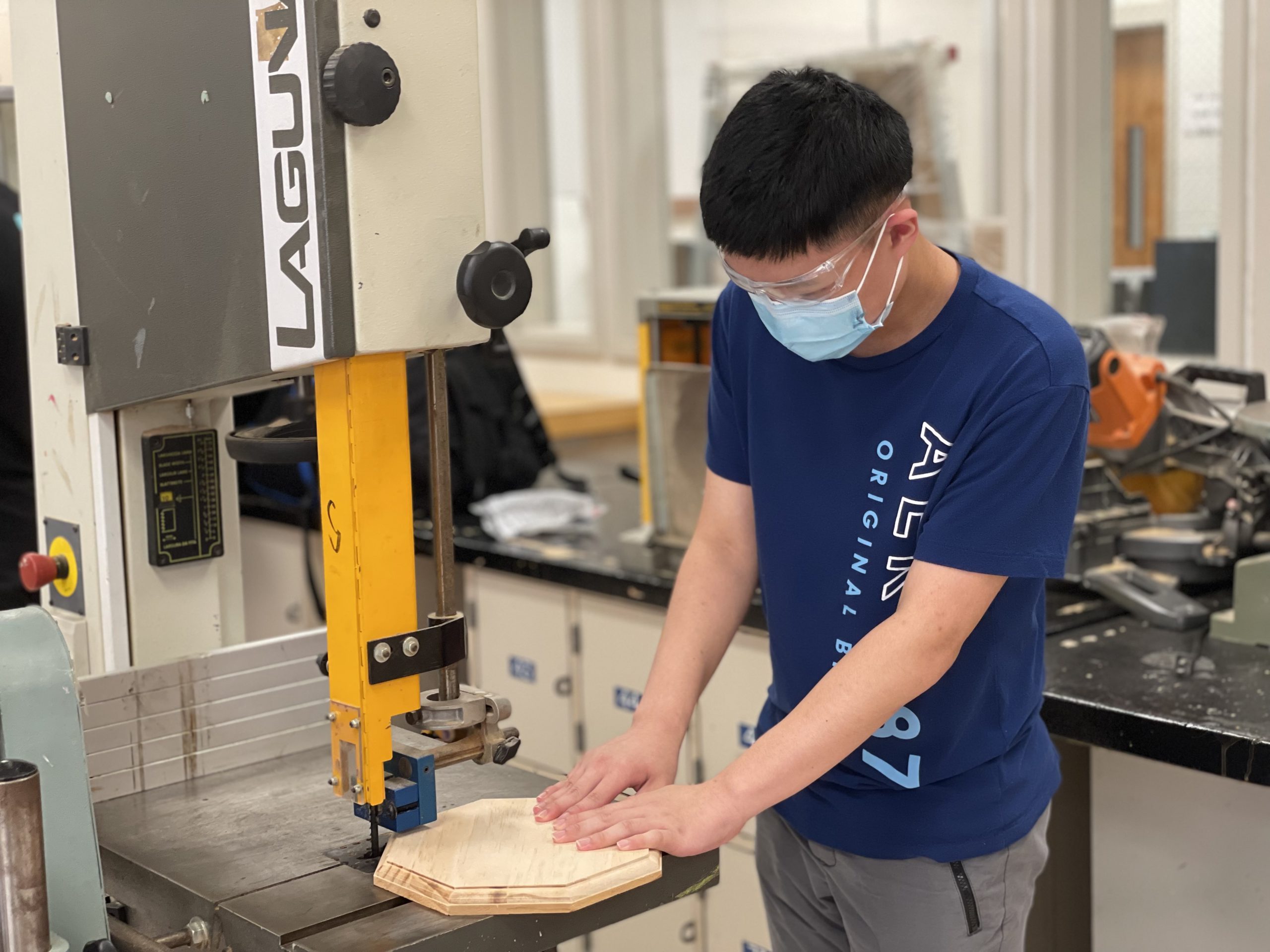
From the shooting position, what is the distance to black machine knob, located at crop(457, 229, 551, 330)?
108cm

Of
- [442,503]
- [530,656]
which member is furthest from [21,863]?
[530,656]

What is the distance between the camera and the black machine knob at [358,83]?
1.01 meters

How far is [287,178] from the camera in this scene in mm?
1055

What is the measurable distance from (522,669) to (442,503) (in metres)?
1.47

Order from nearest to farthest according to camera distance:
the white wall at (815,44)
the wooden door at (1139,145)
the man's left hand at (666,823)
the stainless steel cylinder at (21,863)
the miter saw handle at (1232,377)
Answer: the stainless steel cylinder at (21,863), the man's left hand at (666,823), the miter saw handle at (1232,377), the wooden door at (1139,145), the white wall at (815,44)

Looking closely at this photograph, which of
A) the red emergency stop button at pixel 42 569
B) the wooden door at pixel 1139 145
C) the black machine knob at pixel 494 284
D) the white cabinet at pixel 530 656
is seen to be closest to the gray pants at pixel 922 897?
the black machine knob at pixel 494 284

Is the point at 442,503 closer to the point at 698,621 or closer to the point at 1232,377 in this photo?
the point at 698,621

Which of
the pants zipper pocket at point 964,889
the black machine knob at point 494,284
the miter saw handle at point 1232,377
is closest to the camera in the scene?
the black machine knob at point 494,284

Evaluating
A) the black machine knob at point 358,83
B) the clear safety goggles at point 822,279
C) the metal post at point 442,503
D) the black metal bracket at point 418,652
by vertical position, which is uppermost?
the black machine knob at point 358,83

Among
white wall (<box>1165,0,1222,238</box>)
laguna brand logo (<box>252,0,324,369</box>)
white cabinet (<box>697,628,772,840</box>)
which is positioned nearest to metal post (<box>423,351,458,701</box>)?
laguna brand logo (<box>252,0,324,369</box>)

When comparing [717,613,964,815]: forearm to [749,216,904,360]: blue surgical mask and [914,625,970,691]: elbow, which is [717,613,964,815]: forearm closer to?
[914,625,970,691]: elbow

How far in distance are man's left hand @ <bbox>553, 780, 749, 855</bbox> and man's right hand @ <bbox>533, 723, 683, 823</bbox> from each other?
41 millimetres

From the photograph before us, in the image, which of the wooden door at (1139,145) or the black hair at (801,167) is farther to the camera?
the wooden door at (1139,145)

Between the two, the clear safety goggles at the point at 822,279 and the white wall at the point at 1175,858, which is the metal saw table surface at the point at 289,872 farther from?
the white wall at the point at 1175,858
